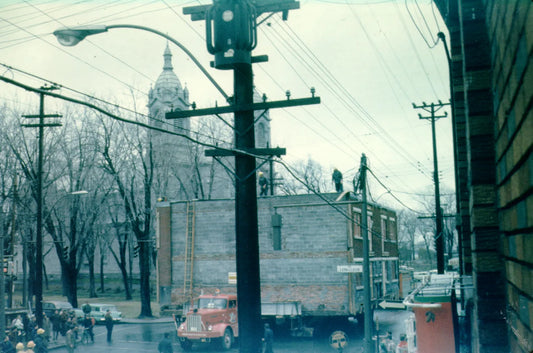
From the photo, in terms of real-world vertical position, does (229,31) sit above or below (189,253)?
above

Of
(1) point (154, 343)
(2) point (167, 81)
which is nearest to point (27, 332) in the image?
(1) point (154, 343)

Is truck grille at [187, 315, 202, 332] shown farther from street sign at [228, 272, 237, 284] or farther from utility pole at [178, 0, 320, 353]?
utility pole at [178, 0, 320, 353]

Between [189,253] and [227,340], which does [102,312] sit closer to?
[189,253]

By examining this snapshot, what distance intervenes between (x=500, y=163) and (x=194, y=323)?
25.5 meters

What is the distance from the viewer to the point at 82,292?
67.4 m

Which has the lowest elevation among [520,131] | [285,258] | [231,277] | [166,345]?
[166,345]

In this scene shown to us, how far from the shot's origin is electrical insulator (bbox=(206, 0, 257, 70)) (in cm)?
990

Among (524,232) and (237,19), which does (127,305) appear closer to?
(237,19)

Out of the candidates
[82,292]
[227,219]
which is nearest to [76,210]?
[227,219]

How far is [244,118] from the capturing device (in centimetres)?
1105

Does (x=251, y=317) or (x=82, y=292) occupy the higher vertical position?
(x=251, y=317)

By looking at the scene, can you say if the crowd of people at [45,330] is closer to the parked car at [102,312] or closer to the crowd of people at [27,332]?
the crowd of people at [27,332]

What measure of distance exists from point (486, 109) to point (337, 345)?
20456 millimetres

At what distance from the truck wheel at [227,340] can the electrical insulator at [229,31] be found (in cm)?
2043
